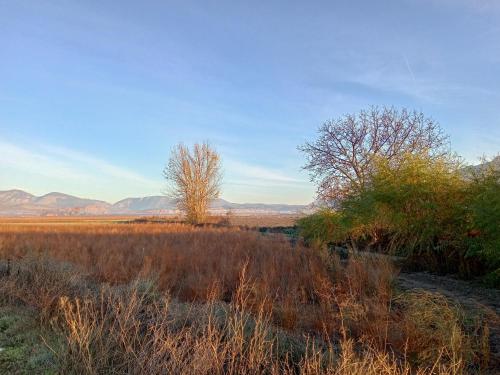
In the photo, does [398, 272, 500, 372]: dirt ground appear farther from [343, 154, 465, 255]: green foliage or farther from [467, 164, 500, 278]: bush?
[343, 154, 465, 255]: green foliage

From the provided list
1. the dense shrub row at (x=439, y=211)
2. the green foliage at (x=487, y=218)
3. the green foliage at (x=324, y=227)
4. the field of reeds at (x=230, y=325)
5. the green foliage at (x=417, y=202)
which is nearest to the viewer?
the field of reeds at (x=230, y=325)

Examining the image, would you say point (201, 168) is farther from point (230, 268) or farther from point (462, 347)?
point (462, 347)

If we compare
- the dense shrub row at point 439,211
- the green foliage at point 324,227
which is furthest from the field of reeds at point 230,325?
the green foliage at point 324,227

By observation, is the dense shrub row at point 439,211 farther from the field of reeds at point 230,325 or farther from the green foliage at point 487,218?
the field of reeds at point 230,325

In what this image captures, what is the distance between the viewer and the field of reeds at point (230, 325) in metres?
3.74

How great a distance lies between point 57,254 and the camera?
1274cm

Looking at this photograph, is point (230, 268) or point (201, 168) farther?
point (201, 168)

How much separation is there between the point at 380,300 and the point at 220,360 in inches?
175

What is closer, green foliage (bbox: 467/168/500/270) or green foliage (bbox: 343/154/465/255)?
green foliage (bbox: 467/168/500/270)

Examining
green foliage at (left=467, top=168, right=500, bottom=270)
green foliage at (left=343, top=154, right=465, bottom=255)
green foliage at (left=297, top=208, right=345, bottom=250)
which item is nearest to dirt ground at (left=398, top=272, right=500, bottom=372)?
green foliage at (left=467, top=168, right=500, bottom=270)

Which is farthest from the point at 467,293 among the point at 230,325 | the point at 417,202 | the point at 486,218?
the point at 230,325

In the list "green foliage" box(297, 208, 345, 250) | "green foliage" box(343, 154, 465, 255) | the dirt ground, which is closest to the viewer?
the dirt ground

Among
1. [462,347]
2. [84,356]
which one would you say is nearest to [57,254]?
[84,356]

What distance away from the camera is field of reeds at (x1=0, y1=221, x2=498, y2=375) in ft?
12.3
